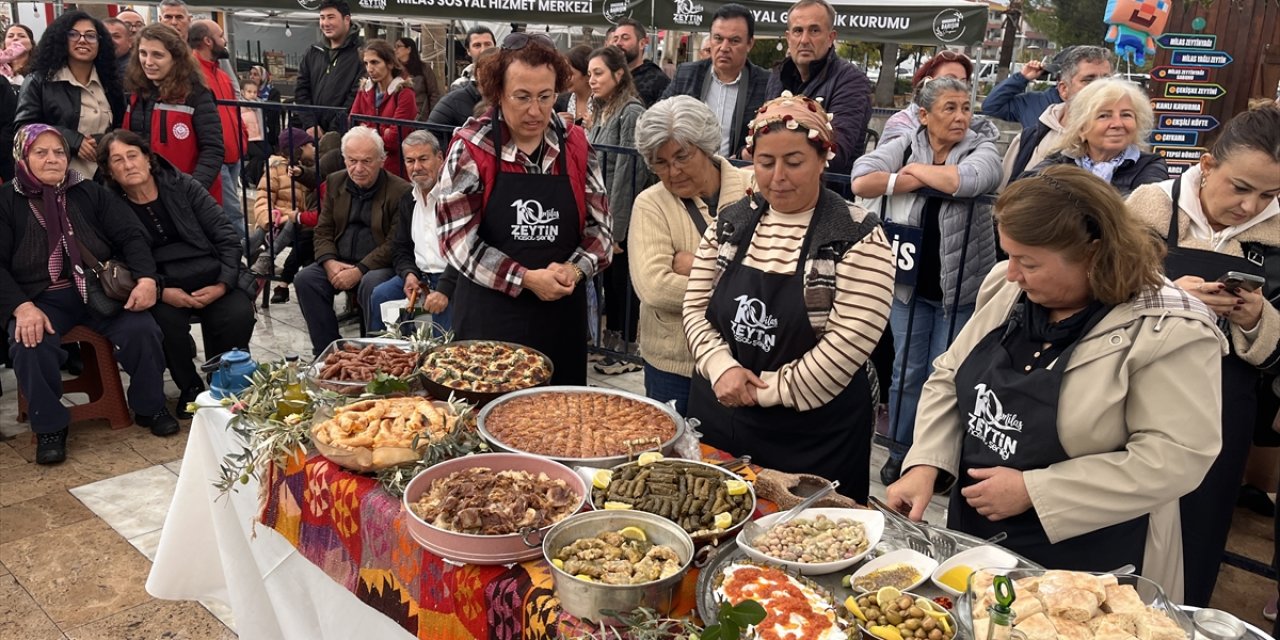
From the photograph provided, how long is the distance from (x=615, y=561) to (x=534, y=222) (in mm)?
1782

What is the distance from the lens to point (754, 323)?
2627 millimetres

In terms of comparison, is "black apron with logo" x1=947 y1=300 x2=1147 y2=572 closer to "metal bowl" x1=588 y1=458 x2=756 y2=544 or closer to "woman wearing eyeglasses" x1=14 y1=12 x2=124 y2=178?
"metal bowl" x1=588 y1=458 x2=756 y2=544

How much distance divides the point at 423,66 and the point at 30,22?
8436 millimetres

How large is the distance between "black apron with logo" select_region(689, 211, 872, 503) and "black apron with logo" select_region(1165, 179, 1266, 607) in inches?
41.0

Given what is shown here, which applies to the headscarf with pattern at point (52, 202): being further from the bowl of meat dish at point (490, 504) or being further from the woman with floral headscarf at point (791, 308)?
the woman with floral headscarf at point (791, 308)

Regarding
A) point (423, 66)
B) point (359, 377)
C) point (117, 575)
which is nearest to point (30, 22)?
point (423, 66)

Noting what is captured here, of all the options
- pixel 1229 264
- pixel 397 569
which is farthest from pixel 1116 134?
pixel 397 569

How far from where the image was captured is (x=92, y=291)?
484 centimetres

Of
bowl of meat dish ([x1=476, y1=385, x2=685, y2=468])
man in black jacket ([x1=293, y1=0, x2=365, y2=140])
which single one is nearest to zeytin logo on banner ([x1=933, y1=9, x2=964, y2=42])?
man in black jacket ([x1=293, y1=0, x2=365, y2=140])

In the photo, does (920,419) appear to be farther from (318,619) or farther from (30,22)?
(30,22)

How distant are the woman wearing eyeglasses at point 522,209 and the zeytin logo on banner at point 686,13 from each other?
6011 millimetres

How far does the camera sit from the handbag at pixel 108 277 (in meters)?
4.82

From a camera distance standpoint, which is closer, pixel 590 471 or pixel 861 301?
pixel 590 471

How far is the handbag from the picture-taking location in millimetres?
4820
